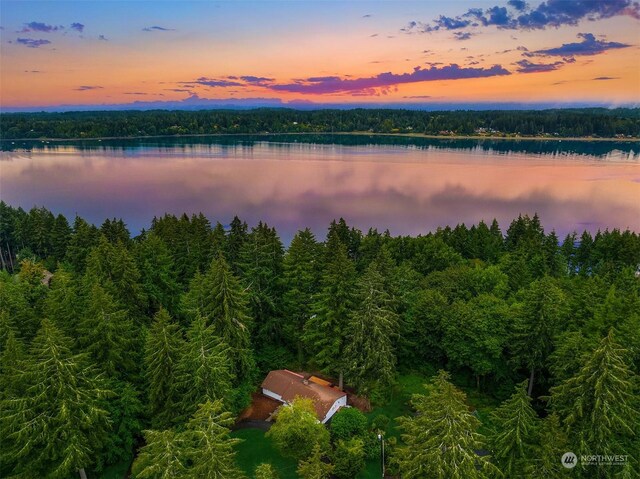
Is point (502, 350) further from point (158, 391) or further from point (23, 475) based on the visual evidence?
point (23, 475)

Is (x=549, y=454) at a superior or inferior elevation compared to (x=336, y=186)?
superior

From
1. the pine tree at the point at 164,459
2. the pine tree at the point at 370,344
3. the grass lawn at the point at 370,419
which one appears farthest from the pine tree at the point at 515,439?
the pine tree at the point at 164,459

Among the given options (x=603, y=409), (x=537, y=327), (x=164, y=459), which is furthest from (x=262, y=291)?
(x=603, y=409)

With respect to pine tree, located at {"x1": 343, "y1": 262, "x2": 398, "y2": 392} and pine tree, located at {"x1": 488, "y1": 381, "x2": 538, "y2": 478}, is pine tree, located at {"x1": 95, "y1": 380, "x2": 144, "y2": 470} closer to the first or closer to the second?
pine tree, located at {"x1": 343, "y1": 262, "x2": 398, "y2": 392}

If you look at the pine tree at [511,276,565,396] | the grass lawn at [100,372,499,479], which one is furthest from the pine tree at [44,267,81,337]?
the pine tree at [511,276,565,396]

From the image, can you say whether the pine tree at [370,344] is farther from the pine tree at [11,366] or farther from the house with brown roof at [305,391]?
the pine tree at [11,366]

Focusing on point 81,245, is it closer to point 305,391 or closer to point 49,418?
point 49,418
